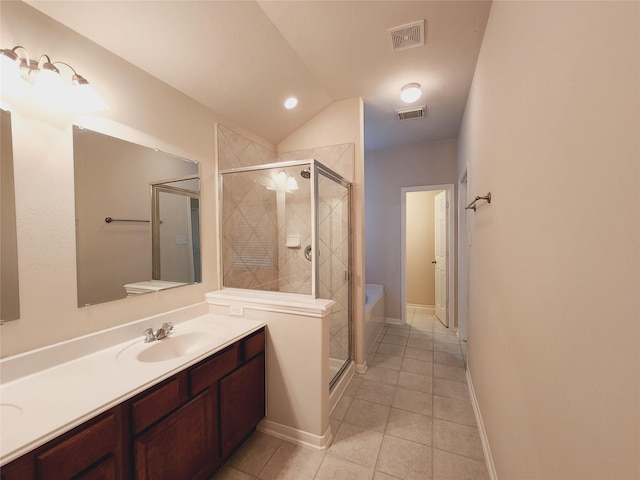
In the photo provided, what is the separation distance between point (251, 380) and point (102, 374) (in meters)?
0.84

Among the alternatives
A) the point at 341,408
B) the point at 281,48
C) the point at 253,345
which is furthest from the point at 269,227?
the point at 341,408

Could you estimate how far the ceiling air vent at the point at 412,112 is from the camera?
287 centimetres

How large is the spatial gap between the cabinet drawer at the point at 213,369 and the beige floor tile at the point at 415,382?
172cm

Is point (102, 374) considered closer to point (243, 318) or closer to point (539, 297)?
point (243, 318)

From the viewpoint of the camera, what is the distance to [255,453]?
1754 millimetres

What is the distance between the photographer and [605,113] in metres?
0.55

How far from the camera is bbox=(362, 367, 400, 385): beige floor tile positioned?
2605 mm

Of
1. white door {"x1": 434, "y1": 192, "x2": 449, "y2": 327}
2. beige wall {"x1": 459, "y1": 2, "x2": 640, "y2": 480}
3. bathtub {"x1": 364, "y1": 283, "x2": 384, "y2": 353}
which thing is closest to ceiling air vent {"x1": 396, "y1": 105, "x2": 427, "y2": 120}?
white door {"x1": 434, "y1": 192, "x2": 449, "y2": 327}

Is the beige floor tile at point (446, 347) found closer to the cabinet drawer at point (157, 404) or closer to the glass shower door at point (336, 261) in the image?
the glass shower door at point (336, 261)

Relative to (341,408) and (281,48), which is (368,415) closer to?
(341,408)

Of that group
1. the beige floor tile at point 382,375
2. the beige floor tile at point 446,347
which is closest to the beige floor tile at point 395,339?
the beige floor tile at point 446,347

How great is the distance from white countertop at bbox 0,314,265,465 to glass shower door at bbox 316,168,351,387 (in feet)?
3.35

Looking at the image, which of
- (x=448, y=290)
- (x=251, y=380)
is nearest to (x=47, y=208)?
(x=251, y=380)

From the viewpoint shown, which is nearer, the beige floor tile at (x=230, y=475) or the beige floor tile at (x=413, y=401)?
the beige floor tile at (x=230, y=475)
